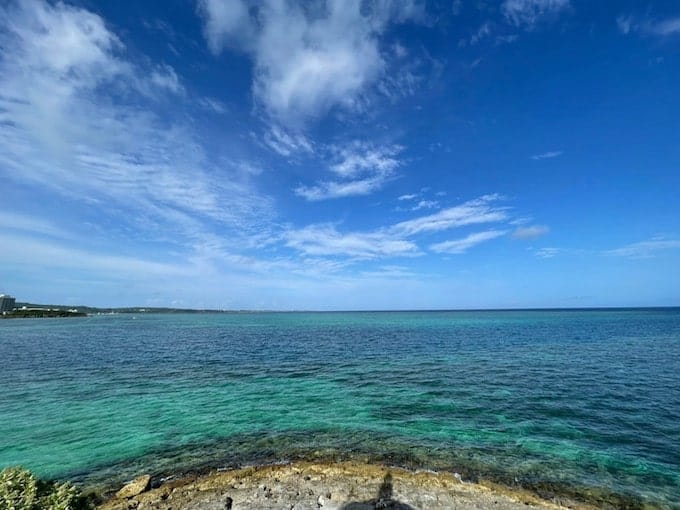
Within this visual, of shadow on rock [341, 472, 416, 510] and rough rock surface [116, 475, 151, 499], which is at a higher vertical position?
shadow on rock [341, 472, 416, 510]

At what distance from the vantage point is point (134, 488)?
12.2 meters

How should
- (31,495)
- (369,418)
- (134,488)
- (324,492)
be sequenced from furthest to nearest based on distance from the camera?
(369,418) < (134,488) < (324,492) < (31,495)

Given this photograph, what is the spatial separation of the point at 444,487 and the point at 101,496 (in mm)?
12115

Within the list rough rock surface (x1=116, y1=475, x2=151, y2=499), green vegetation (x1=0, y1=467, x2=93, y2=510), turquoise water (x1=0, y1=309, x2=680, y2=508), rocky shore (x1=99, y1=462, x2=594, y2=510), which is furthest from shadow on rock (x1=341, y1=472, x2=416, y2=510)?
rough rock surface (x1=116, y1=475, x2=151, y2=499)

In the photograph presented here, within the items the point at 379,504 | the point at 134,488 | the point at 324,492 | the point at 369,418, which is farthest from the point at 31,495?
the point at 369,418

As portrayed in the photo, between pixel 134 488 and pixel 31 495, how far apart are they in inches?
231

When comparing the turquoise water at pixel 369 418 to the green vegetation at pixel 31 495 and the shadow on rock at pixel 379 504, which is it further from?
the green vegetation at pixel 31 495

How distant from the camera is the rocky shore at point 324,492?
35.5 feet

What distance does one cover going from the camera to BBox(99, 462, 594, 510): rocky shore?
1083cm

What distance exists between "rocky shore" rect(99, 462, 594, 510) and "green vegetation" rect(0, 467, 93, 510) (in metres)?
3.89

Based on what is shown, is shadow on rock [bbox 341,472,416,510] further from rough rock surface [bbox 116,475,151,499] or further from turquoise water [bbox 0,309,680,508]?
rough rock surface [bbox 116,475,151,499]

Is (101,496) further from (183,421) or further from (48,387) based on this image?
(48,387)

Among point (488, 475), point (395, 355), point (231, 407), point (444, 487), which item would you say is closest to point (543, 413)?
point (488, 475)

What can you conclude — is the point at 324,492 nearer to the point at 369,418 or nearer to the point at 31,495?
the point at 31,495
